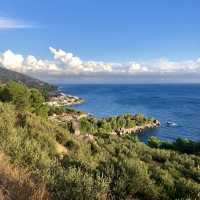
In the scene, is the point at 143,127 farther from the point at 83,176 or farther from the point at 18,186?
the point at 18,186

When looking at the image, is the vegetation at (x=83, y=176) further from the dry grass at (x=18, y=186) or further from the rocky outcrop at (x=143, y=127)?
the rocky outcrop at (x=143, y=127)

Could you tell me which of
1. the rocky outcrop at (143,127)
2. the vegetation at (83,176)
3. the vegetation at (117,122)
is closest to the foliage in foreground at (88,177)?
the vegetation at (83,176)

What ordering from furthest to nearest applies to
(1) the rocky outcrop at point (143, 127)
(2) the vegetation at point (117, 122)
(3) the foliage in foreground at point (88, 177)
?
(1) the rocky outcrop at point (143, 127)
(2) the vegetation at point (117, 122)
(3) the foliage in foreground at point (88, 177)

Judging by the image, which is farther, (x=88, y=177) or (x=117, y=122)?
(x=117, y=122)

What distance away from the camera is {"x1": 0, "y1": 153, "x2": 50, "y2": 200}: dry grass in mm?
5516

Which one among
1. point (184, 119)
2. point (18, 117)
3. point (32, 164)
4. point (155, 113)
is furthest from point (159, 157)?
point (155, 113)

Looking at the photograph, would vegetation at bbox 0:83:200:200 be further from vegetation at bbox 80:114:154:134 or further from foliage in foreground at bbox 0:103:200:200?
vegetation at bbox 80:114:154:134

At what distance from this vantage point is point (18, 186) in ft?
19.7

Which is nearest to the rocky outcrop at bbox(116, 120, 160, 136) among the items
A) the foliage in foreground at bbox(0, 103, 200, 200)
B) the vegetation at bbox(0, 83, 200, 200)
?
the vegetation at bbox(0, 83, 200, 200)

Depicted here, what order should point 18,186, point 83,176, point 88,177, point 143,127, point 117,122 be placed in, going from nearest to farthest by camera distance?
1. point 18,186
2. point 88,177
3. point 83,176
4. point 117,122
5. point 143,127

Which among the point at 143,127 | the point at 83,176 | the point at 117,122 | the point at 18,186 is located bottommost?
the point at 143,127

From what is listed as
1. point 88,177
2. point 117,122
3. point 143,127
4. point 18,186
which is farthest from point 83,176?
point 143,127

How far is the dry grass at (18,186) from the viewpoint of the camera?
5.52 metres

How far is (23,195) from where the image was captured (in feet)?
18.2
